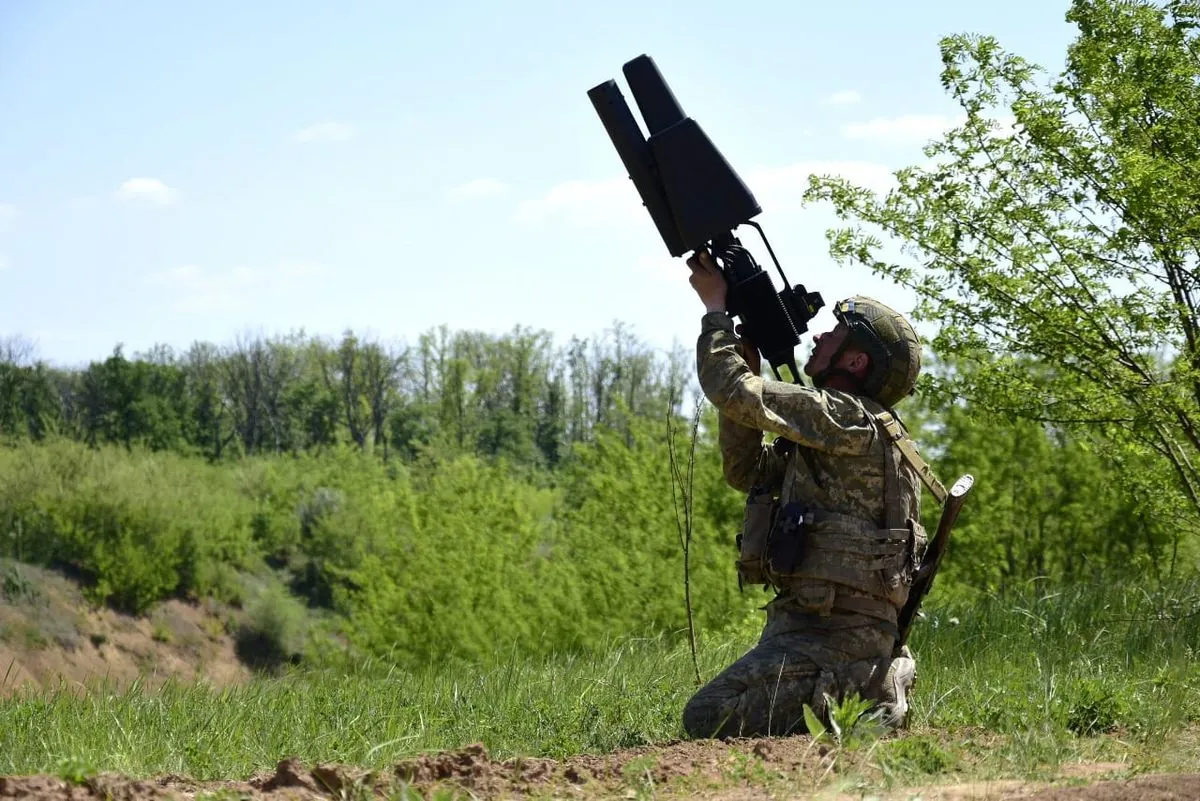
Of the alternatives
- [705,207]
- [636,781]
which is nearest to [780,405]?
[705,207]

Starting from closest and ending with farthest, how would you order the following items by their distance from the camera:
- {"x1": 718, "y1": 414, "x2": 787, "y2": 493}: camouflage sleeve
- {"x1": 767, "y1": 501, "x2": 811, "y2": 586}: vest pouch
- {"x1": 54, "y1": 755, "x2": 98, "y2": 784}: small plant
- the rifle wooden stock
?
{"x1": 54, "y1": 755, "x2": 98, "y2": 784}: small plant
{"x1": 767, "y1": 501, "x2": 811, "y2": 586}: vest pouch
the rifle wooden stock
{"x1": 718, "y1": 414, "x2": 787, "y2": 493}: camouflage sleeve

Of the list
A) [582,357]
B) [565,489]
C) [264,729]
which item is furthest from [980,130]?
[582,357]

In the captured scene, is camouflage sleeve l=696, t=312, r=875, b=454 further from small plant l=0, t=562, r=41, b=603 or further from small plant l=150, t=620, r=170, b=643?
small plant l=150, t=620, r=170, b=643

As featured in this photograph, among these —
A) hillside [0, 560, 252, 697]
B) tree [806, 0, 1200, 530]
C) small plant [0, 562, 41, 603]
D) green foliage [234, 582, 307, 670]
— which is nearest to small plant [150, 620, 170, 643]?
hillside [0, 560, 252, 697]

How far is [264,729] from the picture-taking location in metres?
4.70

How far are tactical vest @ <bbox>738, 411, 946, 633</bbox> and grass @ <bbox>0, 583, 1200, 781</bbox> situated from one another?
55cm

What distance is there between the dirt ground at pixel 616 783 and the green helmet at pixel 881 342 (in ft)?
5.33

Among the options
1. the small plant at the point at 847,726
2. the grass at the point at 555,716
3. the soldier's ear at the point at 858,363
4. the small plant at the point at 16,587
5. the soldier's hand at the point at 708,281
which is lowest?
the small plant at the point at 16,587

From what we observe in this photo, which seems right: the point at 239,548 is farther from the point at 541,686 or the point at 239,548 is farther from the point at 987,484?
the point at 541,686

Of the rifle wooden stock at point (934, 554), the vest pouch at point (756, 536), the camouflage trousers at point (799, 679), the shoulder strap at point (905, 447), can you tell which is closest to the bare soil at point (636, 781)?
the camouflage trousers at point (799, 679)

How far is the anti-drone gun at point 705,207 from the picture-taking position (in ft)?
17.0

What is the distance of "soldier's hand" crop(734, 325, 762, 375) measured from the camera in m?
5.22

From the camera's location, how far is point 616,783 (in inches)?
147

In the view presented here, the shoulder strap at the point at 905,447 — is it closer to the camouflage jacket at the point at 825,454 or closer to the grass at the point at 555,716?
the camouflage jacket at the point at 825,454
